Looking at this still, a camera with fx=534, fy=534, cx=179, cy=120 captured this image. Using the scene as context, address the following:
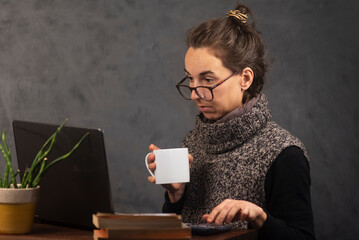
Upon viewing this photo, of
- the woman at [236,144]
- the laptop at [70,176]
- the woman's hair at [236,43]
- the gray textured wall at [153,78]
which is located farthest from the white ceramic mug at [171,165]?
the gray textured wall at [153,78]

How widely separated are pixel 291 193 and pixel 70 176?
1.90 feet

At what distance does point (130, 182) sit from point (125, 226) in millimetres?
1901

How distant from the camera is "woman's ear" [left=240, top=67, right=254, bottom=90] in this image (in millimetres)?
1625

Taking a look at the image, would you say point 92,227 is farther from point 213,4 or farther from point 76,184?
point 213,4

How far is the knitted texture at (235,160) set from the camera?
4.94 feet

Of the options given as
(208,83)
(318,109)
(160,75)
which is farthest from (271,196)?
(160,75)

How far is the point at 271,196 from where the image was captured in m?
1.46

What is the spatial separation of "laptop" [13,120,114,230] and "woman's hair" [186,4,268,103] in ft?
1.81

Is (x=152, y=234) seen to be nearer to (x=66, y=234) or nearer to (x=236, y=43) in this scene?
(x=66, y=234)

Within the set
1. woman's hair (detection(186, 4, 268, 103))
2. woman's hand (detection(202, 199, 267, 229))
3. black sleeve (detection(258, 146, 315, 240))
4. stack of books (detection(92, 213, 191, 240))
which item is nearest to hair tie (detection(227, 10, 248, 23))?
woman's hair (detection(186, 4, 268, 103))

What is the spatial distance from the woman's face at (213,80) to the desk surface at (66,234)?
0.45m

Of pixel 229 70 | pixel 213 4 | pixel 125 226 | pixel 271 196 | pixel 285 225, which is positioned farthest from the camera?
pixel 213 4

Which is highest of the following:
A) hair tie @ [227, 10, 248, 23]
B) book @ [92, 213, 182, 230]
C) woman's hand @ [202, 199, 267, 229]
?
hair tie @ [227, 10, 248, 23]

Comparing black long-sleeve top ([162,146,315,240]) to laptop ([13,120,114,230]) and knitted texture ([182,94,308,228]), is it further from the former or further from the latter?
laptop ([13,120,114,230])
